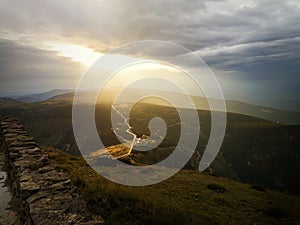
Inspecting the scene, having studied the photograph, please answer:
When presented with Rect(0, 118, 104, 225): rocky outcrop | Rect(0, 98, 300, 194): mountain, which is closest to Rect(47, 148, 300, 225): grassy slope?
Rect(0, 118, 104, 225): rocky outcrop

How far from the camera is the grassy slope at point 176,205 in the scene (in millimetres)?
10586

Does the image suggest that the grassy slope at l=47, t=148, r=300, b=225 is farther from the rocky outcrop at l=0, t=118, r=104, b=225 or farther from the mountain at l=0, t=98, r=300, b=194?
the mountain at l=0, t=98, r=300, b=194

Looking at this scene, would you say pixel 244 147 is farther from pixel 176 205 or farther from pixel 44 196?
pixel 44 196

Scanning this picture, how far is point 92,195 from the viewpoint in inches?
462

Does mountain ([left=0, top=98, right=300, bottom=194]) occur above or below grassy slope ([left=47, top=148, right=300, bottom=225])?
below

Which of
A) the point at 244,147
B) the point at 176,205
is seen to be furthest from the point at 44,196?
the point at 244,147

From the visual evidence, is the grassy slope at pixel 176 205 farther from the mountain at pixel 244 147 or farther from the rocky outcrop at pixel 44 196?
the mountain at pixel 244 147

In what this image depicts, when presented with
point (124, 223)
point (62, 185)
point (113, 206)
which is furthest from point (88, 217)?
point (113, 206)

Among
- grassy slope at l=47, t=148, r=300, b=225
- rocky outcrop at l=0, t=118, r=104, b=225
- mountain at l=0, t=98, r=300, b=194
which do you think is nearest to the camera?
rocky outcrop at l=0, t=118, r=104, b=225

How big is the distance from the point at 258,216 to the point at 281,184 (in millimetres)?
110757

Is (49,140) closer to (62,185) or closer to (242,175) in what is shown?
(242,175)

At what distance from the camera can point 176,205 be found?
587 inches

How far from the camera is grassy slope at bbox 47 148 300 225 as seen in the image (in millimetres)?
10586

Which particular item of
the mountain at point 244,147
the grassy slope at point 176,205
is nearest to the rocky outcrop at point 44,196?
the grassy slope at point 176,205
